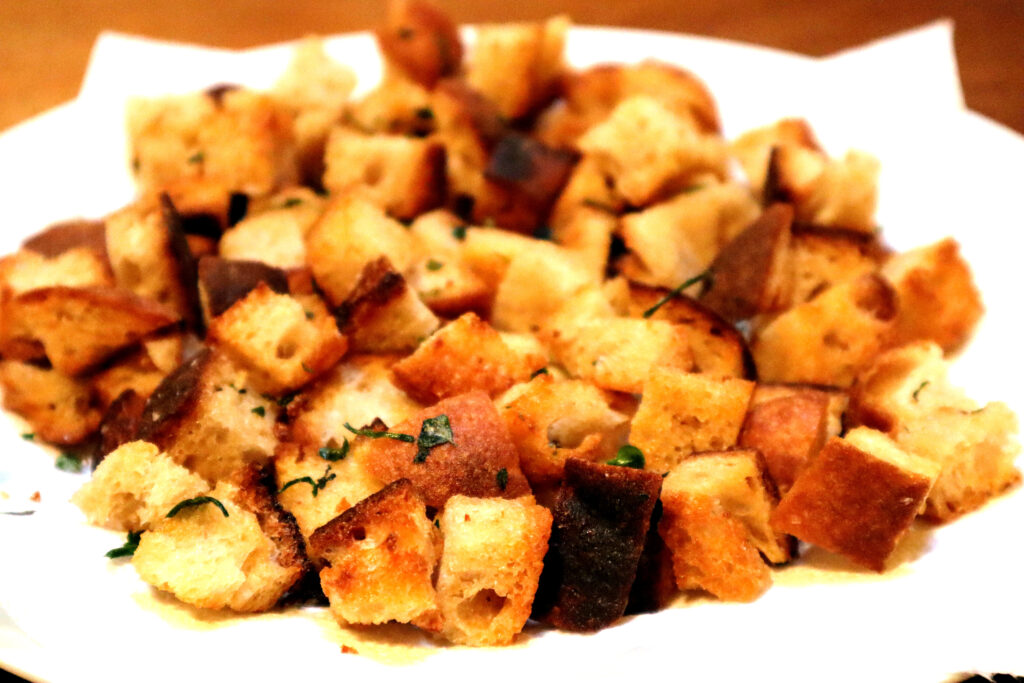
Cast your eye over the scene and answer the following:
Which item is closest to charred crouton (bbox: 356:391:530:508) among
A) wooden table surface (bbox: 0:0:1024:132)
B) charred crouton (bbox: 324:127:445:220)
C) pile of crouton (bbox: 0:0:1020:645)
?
pile of crouton (bbox: 0:0:1020:645)

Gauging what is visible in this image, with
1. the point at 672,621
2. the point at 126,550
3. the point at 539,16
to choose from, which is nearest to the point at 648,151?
the point at 672,621

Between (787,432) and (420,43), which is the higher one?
(420,43)

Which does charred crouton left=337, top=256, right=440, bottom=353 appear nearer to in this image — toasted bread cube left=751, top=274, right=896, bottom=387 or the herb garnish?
the herb garnish

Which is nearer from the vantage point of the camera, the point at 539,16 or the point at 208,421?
the point at 208,421

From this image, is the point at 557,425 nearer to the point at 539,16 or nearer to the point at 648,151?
the point at 648,151

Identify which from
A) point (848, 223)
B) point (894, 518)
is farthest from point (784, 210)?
point (894, 518)

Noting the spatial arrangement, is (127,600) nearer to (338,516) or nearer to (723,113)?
(338,516)

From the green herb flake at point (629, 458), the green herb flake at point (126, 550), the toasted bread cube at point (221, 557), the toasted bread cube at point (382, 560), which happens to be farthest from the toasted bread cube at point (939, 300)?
the green herb flake at point (126, 550)

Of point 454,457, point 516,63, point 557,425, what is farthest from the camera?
point 516,63
